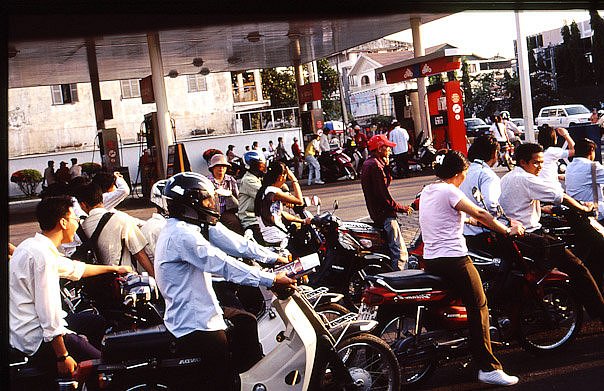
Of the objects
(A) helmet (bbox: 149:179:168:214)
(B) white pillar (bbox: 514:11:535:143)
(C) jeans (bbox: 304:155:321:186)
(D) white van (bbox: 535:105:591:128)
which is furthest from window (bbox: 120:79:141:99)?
(A) helmet (bbox: 149:179:168:214)

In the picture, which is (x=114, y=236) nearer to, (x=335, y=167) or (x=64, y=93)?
(x=335, y=167)

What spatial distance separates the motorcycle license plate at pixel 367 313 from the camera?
18.7 feet

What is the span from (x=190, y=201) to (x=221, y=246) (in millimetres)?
492

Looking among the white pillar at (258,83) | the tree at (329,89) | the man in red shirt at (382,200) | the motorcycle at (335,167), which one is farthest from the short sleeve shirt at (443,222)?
the tree at (329,89)

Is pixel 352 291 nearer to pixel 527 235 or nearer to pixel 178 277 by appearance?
pixel 527 235

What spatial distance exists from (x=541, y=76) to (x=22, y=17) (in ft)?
137

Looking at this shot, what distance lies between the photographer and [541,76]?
137 ft

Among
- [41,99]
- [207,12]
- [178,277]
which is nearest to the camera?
[207,12]

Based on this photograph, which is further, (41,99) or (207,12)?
(41,99)

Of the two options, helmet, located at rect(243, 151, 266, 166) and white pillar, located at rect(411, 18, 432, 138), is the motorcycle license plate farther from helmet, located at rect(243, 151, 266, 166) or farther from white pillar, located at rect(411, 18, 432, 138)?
white pillar, located at rect(411, 18, 432, 138)

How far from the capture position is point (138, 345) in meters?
4.58

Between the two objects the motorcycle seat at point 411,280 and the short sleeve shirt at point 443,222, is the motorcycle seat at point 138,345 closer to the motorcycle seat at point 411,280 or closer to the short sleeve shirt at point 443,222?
the motorcycle seat at point 411,280

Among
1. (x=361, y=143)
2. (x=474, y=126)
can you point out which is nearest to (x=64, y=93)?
(x=361, y=143)

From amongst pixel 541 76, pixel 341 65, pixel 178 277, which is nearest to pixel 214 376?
pixel 178 277
